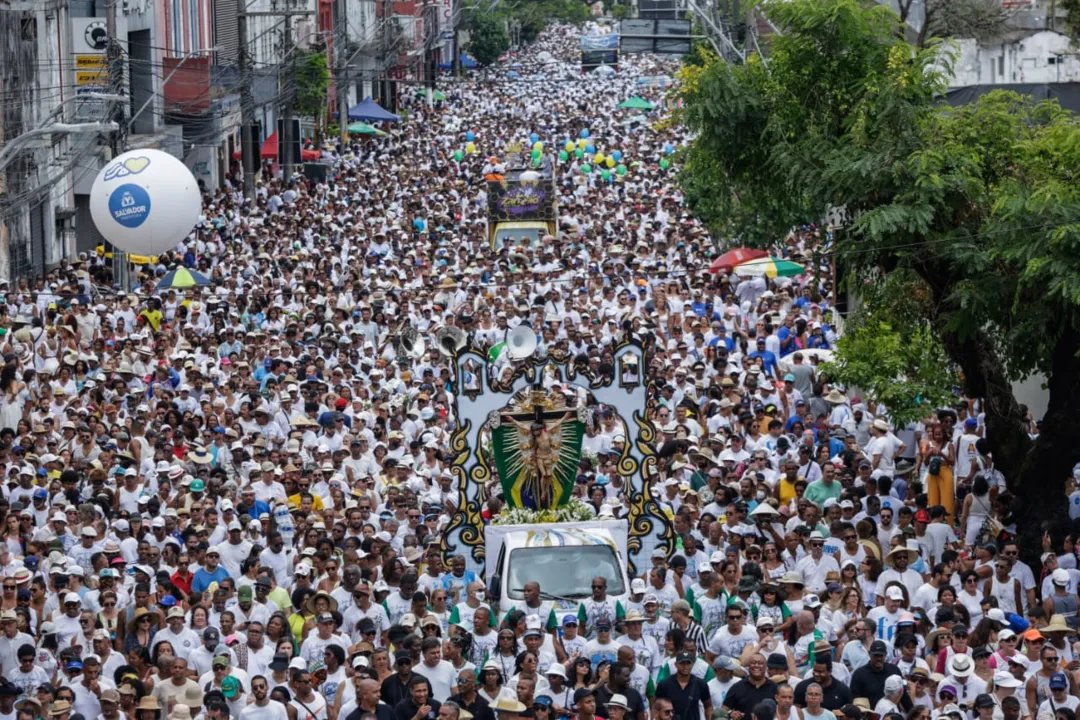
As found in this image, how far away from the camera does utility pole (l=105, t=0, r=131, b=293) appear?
32.4m

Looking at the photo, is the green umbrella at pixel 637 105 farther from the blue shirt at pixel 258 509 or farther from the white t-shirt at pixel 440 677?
the white t-shirt at pixel 440 677

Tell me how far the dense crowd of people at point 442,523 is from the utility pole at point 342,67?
104ft

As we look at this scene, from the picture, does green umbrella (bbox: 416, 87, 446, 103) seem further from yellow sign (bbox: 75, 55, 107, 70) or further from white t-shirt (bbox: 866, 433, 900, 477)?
white t-shirt (bbox: 866, 433, 900, 477)

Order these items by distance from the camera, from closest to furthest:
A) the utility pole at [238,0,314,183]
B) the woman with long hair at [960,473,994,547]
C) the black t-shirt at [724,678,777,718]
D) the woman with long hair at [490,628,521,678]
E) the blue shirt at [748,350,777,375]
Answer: the black t-shirt at [724,678,777,718] → the woman with long hair at [490,628,521,678] → the woman with long hair at [960,473,994,547] → the blue shirt at [748,350,777,375] → the utility pole at [238,0,314,183]

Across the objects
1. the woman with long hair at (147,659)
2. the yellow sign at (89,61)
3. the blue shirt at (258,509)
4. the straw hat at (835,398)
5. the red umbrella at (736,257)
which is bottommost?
the woman with long hair at (147,659)

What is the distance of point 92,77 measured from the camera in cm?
3616

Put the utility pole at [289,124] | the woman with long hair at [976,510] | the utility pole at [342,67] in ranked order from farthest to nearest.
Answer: the utility pole at [342,67] → the utility pole at [289,124] → the woman with long hair at [976,510]

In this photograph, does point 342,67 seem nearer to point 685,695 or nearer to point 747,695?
point 685,695

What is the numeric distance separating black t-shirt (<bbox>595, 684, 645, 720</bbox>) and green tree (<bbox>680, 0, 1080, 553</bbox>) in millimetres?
5162

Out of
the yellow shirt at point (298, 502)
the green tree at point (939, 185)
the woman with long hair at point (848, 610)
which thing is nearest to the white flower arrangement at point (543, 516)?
the yellow shirt at point (298, 502)

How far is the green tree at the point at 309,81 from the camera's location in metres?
57.3

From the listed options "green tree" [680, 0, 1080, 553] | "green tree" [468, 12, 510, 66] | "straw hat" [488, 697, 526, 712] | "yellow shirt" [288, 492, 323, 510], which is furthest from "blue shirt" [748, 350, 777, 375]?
"green tree" [468, 12, 510, 66]

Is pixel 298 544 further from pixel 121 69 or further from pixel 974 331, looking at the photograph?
pixel 121 69

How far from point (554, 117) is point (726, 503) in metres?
53.1
